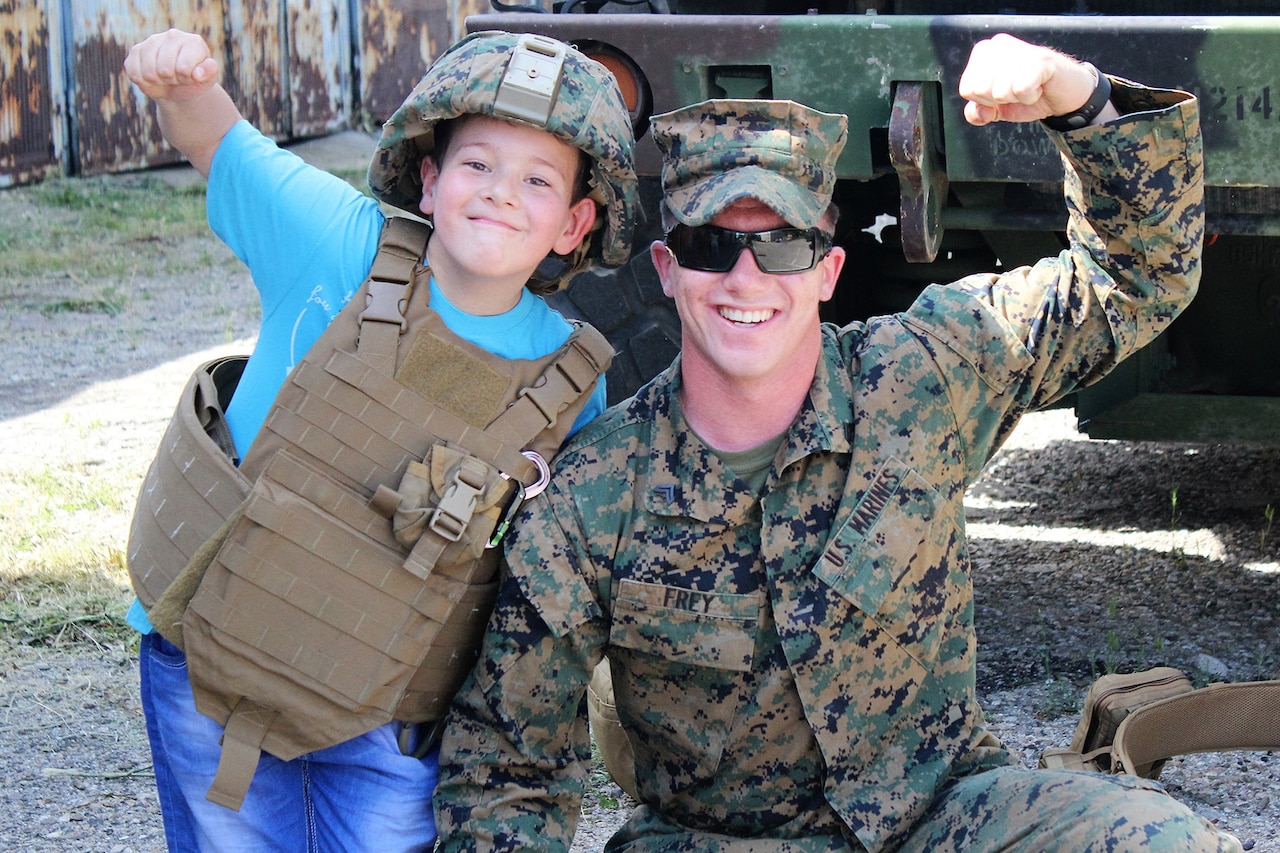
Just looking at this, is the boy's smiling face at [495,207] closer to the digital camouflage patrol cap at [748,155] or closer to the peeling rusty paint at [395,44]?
the digital camouflage patrol cap at [748,155]

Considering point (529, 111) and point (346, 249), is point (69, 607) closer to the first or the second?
point (346, 249)

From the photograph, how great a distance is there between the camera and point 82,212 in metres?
9.77

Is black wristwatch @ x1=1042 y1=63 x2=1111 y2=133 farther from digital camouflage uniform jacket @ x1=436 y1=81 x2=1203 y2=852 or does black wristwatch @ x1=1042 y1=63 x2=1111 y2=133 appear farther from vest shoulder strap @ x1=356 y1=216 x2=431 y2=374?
vest shoulder strap @ x1=356 y1=216 x2=431 y2=374

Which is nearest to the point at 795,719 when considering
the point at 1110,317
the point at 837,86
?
the point at 1110,317

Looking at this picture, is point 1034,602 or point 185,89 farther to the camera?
point 1034,602

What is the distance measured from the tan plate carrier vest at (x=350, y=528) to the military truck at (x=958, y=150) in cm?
100

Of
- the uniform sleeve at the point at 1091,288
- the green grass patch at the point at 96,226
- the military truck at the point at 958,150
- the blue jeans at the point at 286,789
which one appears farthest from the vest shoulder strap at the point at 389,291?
the green grass patch at the point at 96,226

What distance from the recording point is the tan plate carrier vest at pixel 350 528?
7.16 feet

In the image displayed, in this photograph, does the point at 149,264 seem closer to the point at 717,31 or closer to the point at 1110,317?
the point at 717,31

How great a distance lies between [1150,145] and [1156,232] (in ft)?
0.40

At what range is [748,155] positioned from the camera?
87.4 inches

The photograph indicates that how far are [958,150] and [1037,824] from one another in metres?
1.36

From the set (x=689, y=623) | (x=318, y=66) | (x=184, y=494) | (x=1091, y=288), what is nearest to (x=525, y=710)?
(x=689, y=623)

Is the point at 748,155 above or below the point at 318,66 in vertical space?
above
